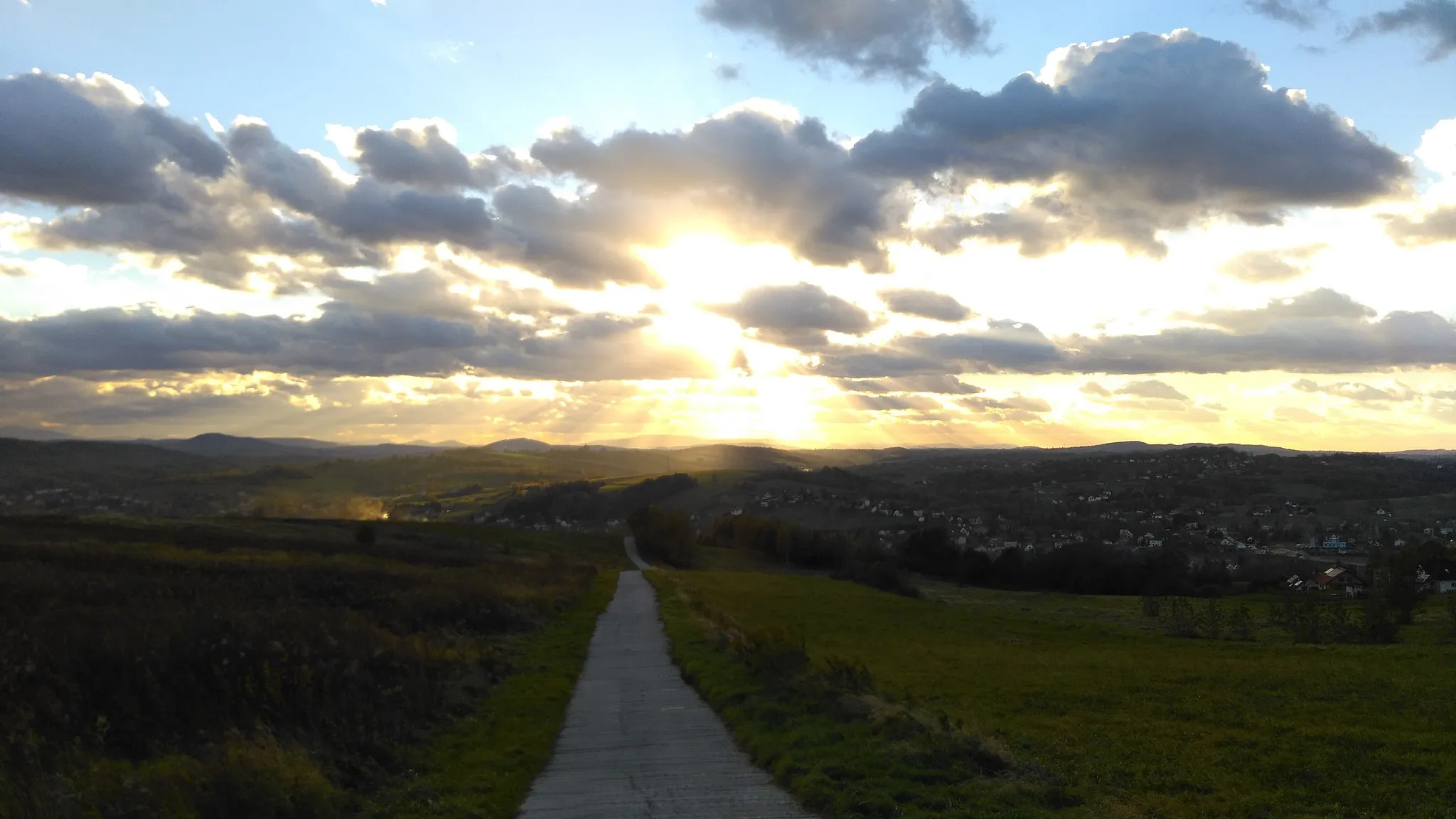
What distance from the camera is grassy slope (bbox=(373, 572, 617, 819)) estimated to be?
34.0ft

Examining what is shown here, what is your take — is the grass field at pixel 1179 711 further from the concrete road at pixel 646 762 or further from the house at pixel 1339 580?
the house at pixel 1339 580

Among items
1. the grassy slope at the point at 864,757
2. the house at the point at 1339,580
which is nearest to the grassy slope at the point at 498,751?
the grassy slope at the point at 864,757

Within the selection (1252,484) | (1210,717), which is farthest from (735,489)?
(1210,717)

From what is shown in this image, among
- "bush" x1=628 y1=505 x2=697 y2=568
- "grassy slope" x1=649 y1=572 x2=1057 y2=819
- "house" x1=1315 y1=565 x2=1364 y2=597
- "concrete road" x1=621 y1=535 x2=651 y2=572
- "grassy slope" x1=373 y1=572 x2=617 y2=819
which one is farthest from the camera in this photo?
"bush" x1=628 y1=505 x2=697 y2=568

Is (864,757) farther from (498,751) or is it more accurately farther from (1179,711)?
(1179,711)

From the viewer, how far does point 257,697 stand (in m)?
13.0

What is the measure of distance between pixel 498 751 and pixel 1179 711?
14.4m

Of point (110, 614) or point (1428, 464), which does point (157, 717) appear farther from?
point (1428, 464)

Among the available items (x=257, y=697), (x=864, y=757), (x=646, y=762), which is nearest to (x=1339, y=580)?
(x=864, y=757)

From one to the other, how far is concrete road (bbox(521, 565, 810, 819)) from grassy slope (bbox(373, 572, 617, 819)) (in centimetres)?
26

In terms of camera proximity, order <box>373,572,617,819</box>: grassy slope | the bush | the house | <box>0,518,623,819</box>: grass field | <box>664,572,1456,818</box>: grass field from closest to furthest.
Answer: <box>0,518,623,819</box>: grass field → <box>373,572,617,819</box>: grassy slope → <box>664,572,1456,818</box>: grass field → the house → the bush

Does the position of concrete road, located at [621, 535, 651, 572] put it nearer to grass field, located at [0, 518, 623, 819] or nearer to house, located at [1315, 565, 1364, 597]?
grass field, located at [0, 518, 623, 819]

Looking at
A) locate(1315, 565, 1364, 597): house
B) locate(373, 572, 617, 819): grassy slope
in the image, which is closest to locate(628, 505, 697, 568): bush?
locate(1315, 565, 1364, 597): house

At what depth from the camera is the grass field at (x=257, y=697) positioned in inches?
372
